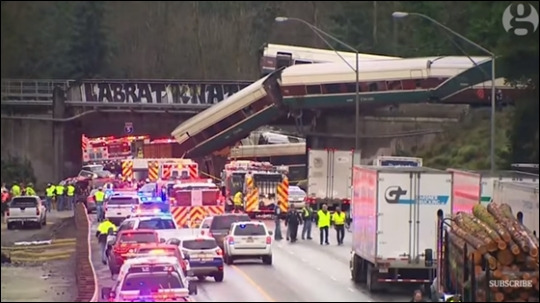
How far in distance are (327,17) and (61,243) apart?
26.7 ft

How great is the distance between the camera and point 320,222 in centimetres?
4094

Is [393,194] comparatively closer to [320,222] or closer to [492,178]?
[492,178]

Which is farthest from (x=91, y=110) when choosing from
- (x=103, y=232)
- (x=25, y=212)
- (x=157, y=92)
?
(x=103, y=232)

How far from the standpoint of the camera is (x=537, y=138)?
28.0m

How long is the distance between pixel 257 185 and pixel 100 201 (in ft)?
22.1

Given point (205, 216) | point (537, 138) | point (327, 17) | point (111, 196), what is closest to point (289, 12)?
point (327, 17)

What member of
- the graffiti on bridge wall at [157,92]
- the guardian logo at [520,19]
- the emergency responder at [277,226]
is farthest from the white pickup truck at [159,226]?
the guardian logo at [520,19]

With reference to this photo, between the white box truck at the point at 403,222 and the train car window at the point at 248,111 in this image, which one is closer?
the white box truck at the point at 403,222

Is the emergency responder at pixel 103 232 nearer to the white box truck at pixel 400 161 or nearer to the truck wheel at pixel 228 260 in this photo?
the truck wheel at pixel 228 260

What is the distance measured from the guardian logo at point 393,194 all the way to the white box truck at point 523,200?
3703 millimetres

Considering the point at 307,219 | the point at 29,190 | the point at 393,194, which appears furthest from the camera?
the point at 307,219

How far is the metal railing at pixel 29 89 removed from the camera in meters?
17.2

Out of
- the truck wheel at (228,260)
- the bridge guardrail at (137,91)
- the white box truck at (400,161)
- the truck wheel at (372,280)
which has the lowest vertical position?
the truck wheel at (228,260)

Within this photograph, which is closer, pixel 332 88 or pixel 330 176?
pixel 330 176
